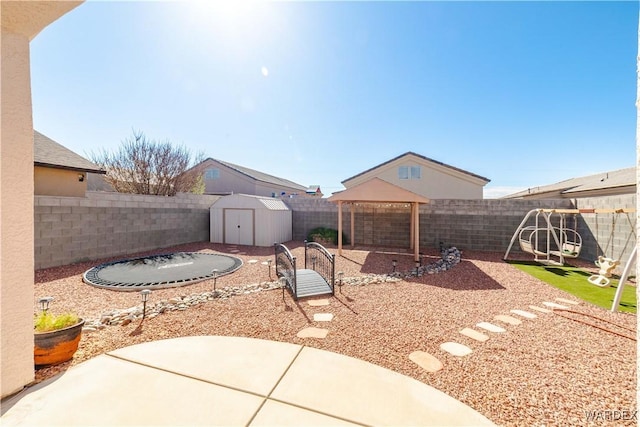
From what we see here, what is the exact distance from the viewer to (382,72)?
10258mm

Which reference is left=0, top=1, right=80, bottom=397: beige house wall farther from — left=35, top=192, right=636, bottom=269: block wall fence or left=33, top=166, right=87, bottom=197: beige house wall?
left=33, top=166, right=87, bottom=197: beige house wall

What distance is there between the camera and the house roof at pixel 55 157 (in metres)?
10.4

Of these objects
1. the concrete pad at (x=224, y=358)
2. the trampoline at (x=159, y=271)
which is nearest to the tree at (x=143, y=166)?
the trampoline at (x=159, y=271)

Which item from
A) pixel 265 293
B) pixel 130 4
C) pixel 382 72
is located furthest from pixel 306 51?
pixel 265 293

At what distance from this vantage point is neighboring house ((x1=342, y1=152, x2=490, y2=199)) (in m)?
19.7

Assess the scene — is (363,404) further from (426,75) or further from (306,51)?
(426,75)

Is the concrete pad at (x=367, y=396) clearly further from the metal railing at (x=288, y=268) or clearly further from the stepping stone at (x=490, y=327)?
the metal railing at (x=288, y=268)

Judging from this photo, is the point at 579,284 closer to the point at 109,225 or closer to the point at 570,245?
the point at 570,245

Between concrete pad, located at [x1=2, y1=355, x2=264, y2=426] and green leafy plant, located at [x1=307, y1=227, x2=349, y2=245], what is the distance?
37.9ft

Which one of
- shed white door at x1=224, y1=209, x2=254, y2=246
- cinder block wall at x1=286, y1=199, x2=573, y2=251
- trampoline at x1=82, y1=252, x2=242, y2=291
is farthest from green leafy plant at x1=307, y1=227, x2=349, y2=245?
trampoline at x1=82, y1=252, x2=242, y2=291

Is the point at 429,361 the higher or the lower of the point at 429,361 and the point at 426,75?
the lower

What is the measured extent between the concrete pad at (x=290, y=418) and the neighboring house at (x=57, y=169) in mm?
13889

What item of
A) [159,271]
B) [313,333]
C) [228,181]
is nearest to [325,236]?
[159,271]

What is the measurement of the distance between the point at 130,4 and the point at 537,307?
12.1 metres
